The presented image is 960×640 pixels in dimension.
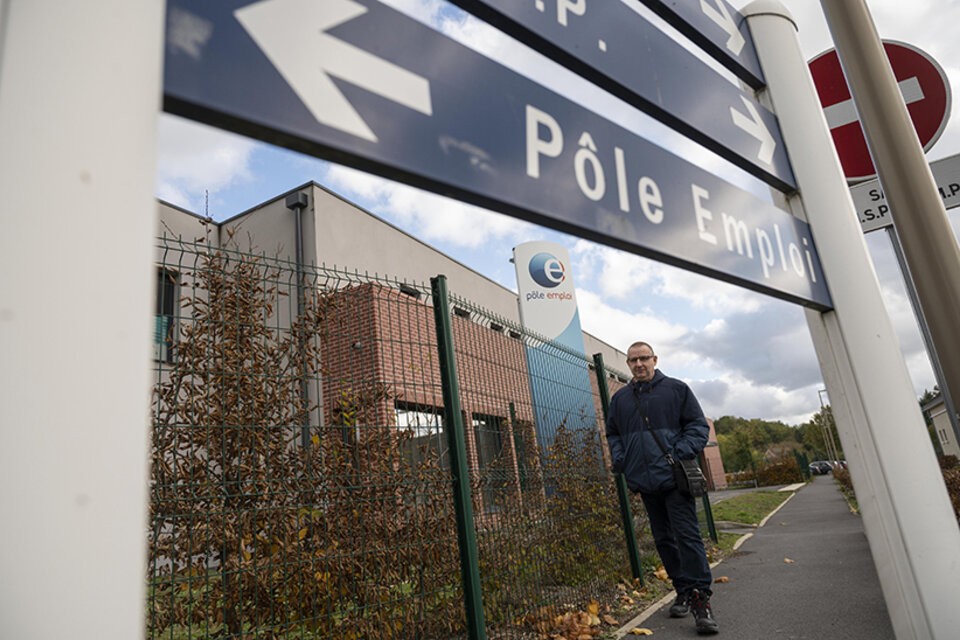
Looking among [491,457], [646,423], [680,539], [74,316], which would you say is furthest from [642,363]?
[74,316]

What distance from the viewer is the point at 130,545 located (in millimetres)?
675

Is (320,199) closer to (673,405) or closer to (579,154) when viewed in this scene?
(673,405)

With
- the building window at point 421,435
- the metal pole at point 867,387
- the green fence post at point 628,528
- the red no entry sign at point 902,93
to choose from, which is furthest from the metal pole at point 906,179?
the green fence post at point 628,528

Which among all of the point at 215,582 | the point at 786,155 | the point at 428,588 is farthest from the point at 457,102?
the point at 428,588

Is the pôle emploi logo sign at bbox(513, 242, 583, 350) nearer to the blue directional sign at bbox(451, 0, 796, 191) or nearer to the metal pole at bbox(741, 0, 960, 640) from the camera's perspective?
the metal pole at bbox(741, 0, 960, 640)

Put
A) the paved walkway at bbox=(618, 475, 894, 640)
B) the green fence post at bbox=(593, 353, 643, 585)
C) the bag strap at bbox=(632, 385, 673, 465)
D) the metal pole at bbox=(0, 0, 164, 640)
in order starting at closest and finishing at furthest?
the metal pole at bbox=(0, 0, 164, 640) → the paved walkway at bbox=(618, 475, 894, 640) → the bag strap at bbox=(632, 385, 673, 465) → the green fence post at bbox=(593, 353, 643, 585)

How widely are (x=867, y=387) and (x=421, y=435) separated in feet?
7.92

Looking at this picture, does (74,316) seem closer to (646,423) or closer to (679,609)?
Result: (646,423)

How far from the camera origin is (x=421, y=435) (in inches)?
155

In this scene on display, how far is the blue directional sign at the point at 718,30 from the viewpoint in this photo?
232 centimetres

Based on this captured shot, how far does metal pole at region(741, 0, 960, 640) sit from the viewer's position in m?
2.32

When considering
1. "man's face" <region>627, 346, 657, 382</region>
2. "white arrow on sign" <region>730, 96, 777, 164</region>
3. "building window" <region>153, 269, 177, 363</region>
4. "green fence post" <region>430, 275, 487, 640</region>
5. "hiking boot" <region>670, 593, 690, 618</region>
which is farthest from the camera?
"man's face" <region>627, 346, 657, 382</region>

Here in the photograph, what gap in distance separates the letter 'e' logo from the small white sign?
1147cm

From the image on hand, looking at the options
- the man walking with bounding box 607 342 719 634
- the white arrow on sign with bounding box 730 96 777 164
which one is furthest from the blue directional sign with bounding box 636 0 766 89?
the man walking with bounding box 607 342 719 634
